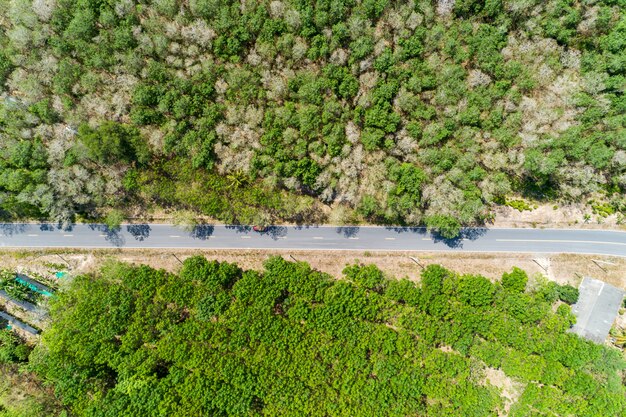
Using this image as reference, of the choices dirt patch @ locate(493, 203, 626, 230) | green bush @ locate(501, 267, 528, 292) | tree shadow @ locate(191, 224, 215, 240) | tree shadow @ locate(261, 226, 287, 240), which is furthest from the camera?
dirt patch @ locate(493, 203, 626, 230)

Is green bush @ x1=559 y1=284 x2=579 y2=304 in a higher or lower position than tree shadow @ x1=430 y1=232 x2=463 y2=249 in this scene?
lower

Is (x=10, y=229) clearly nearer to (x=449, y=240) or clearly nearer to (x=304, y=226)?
(x=304, y=226)

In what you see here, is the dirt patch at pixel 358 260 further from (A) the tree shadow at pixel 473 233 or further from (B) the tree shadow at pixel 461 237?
(A) the tree shadow at pixel 473 233

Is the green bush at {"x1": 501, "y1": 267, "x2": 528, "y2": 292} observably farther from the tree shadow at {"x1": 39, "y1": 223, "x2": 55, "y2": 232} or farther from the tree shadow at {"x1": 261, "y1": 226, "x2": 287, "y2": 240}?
the tree shadow at {"x1": 39, "y1": 223, "x2": 55, "y2": 232}

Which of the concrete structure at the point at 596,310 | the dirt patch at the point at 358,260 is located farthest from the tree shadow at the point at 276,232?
the concrete structure at the point at 596,310

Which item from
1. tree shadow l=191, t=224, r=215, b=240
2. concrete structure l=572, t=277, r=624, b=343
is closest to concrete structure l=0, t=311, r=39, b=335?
tree shadow l=191, t=224, r=215, b=240

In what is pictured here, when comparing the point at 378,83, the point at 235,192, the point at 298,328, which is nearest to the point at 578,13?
the point at 378,83
